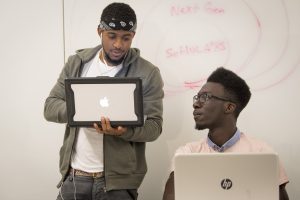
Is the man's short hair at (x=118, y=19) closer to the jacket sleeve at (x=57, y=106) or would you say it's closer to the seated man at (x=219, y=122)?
the jacket sleeve at (x=57, y=106)

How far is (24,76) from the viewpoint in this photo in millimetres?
2295

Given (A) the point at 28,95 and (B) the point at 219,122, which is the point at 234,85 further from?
(A) the point at 28,95

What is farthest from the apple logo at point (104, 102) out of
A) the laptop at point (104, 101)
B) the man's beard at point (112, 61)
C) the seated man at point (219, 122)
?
the seated man at point (219, 122)

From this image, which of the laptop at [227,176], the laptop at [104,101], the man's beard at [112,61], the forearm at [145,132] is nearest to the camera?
the laptop at [227,176]

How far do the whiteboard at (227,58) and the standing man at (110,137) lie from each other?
1.16ft

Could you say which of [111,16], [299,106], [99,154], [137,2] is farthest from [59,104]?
[299,106]

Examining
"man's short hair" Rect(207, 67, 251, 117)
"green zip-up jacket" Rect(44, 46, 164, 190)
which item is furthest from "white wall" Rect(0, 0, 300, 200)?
"green zip-up jacket" Rect(44, 46, 164, 190)

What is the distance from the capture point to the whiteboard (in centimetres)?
209

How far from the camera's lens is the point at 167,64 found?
2.16 meters

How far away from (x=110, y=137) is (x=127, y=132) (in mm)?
97

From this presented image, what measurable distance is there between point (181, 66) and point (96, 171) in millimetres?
708

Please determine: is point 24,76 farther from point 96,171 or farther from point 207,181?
point 207,181

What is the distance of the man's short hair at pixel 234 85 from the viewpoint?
1.89 m

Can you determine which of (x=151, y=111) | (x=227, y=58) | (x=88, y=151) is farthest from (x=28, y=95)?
(x=227, y=58)
